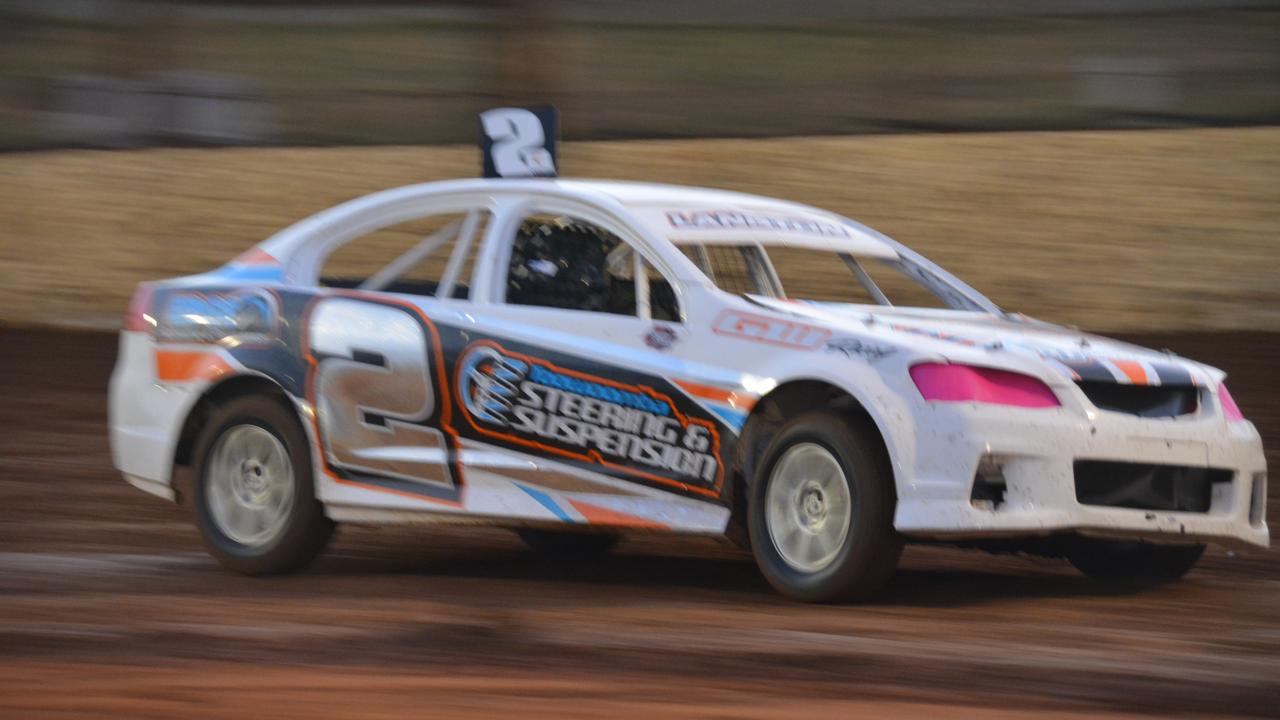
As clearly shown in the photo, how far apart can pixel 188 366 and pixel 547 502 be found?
182 cm

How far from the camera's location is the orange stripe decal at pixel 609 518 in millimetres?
7645

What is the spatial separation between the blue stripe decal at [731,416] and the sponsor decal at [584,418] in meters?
0.06

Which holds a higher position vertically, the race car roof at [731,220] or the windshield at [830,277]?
the race car roof at [731,220]

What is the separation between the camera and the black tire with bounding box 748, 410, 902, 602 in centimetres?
712

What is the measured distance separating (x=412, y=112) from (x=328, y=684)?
1365 cm

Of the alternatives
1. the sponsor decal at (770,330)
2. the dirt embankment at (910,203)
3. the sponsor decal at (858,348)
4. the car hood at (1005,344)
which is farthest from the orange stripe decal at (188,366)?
the dirt embankment at (910,203)

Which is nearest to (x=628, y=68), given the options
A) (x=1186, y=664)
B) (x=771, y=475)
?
(x=771, y=475)

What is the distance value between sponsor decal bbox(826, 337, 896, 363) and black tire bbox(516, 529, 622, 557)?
259 centimetres

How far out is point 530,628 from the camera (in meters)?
7.06

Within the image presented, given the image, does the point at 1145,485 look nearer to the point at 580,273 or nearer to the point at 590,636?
the point at 590,636

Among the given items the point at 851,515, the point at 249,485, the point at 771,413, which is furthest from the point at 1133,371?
the point at 249,485

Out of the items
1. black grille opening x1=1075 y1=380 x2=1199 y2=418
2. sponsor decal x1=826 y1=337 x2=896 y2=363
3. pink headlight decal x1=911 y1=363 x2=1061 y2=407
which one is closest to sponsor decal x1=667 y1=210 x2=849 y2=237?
sponsor decal x1=826 y1=337 x2=896 y2=363

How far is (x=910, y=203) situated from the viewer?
17094mm

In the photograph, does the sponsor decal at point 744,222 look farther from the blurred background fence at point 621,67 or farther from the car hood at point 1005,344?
the blurred background fence at point 621,67
